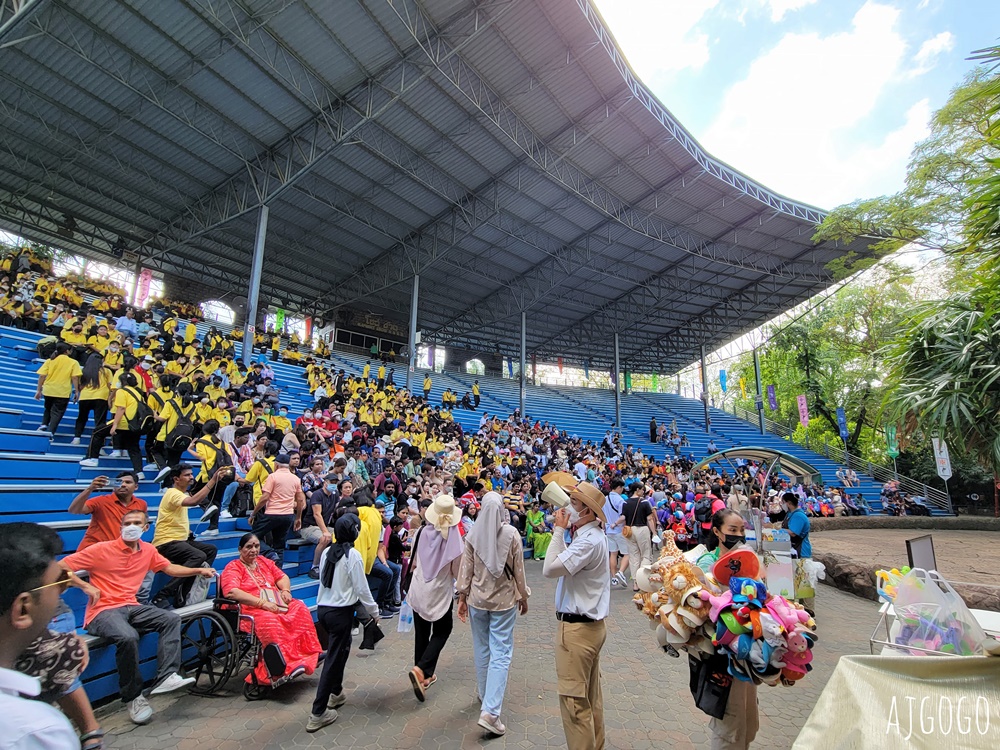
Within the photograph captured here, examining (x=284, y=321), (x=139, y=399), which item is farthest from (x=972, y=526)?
(x=284, y=321)

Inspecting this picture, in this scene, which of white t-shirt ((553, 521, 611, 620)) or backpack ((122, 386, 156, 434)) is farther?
backpack ((122, 386, 156, 434))

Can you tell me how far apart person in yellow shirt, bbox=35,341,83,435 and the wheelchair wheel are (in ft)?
14.4

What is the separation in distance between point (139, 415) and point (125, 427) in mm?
201

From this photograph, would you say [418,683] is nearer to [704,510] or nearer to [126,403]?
[126,403]

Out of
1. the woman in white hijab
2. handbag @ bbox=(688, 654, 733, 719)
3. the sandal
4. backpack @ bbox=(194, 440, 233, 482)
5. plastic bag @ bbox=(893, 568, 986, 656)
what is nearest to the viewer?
handbag @ bbox=(688, 654, 733, 719)

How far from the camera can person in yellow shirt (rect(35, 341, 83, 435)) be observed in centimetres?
630

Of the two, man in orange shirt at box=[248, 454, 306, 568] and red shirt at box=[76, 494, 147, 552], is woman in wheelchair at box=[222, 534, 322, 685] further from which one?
man in orange shirt at box=[248, 454, 306, 568]

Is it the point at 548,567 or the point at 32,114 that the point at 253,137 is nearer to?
the point at 32,114

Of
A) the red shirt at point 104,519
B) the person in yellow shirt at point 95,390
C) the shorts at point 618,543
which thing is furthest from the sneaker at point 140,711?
the shorts at point 618,543

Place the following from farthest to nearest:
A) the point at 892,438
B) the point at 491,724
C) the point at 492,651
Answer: the point at 892,438, the point at 492,651, the point at 491,724

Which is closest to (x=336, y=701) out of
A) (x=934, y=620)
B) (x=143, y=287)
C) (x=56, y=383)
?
(x=934, y=620)

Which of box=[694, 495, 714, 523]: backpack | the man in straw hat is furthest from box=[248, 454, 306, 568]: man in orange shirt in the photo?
box=[694, 495, 714, 523]: backpack

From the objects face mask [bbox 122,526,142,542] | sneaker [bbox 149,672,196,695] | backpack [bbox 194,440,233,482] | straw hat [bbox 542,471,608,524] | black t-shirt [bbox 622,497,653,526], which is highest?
backpack [bbox 194,440,233,482]

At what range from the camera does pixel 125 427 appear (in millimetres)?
6035
